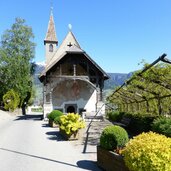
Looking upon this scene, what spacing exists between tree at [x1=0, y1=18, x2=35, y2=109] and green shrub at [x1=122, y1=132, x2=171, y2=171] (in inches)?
1723

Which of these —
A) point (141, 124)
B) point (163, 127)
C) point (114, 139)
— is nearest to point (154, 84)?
point (141, 124)

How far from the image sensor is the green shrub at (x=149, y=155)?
275 inches

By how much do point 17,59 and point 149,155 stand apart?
4538cm

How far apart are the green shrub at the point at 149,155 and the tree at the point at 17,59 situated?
1723 inches

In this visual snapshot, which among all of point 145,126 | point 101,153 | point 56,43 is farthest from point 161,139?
point 56,43

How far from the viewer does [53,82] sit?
3725 centimetres

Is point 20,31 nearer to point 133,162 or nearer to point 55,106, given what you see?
point 55,106

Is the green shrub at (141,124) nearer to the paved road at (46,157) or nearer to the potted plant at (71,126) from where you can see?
the potted plant at (71,126)

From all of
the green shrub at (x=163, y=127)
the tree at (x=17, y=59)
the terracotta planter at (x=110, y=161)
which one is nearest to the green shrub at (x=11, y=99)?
the tree at (x=17, y=59)

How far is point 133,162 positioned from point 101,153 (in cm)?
A: 306

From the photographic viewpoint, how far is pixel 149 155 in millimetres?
7094

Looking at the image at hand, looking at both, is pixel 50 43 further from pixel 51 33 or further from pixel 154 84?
pixel 154 84

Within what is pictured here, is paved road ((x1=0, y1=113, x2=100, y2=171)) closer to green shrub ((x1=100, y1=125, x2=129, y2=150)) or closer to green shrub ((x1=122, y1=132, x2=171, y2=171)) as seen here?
green shrub ((x1=100, y1=125, x2=129, y2=150))

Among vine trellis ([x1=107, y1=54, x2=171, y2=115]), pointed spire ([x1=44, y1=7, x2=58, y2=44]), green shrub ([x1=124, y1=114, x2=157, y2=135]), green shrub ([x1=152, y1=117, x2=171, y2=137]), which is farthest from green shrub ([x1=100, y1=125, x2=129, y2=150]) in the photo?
pointed spire ([x1=44, y1=7, x2=58, y2=44])
